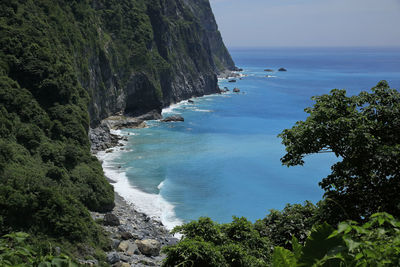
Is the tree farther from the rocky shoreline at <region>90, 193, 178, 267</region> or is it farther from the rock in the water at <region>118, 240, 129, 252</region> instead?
the rock in the water at <region>118, 240, 129, 252</region>

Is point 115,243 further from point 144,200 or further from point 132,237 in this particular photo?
point 144,200

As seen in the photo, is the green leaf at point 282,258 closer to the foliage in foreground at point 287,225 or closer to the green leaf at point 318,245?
the green leaf at point 318,245

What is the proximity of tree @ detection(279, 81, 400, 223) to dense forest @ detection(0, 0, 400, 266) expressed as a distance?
0.04 metres

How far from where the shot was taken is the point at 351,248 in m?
3.63

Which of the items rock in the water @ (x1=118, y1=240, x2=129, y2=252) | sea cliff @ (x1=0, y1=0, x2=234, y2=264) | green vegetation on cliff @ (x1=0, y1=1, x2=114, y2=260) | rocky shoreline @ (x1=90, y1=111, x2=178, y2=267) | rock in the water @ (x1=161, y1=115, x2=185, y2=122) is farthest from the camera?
rock in the water @ (x1=161, y1=115, x2=185, y2=122)

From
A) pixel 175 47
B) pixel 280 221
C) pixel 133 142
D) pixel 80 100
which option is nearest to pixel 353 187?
pixel 280 221

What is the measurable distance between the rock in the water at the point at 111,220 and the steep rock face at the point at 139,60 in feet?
103

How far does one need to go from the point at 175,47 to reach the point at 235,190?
7852cm

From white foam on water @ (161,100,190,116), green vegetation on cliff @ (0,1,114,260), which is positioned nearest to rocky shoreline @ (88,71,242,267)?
green vegetation on cliff @ (0,1,114,260)

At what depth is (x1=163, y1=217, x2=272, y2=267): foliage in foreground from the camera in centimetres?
1390

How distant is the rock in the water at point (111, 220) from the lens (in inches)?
1359

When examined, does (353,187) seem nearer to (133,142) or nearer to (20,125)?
(20,125)

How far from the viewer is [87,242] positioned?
90.3 feet

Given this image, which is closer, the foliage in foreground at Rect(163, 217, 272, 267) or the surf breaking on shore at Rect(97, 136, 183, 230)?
the foliage in foreground at Rect(163, 217, 272, 267)
